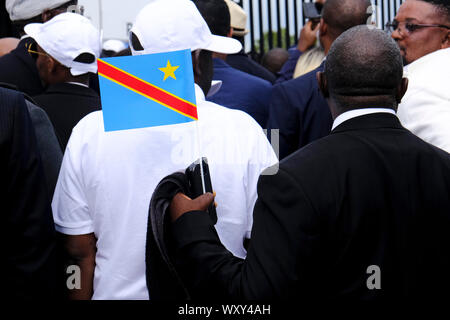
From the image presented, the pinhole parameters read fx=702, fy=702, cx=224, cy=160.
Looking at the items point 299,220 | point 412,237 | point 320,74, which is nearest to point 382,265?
point 412,237

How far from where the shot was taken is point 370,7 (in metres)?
3.41

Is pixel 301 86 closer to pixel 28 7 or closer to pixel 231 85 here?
pixel 231 85

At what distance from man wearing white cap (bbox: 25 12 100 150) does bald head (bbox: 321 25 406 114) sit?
4.37ft

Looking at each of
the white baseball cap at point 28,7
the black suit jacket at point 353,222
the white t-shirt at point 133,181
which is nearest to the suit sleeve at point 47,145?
the white t-shirt at point 133,181

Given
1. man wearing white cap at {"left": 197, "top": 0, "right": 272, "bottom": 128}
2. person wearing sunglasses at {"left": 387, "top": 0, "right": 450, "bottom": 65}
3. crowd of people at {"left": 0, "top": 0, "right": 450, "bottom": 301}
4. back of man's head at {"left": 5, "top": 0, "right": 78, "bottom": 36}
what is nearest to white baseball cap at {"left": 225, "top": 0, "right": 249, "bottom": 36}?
man wearing white cap at {"left": 197, "top": 0, "right": 272, "bottom": 128}

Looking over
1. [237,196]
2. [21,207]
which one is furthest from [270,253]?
[21,207]

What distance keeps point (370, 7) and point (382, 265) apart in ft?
6.38

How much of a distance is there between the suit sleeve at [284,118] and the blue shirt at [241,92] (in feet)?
0.81

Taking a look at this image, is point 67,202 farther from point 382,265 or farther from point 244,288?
point 382,265

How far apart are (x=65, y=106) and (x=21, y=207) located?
1011mm

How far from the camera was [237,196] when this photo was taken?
7.15 ft

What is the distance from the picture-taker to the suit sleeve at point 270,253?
1727 millimetres

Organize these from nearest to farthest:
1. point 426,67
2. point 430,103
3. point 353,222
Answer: point 353,222, point 430,103, point 426,67

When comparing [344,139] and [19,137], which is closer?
[344,139]
